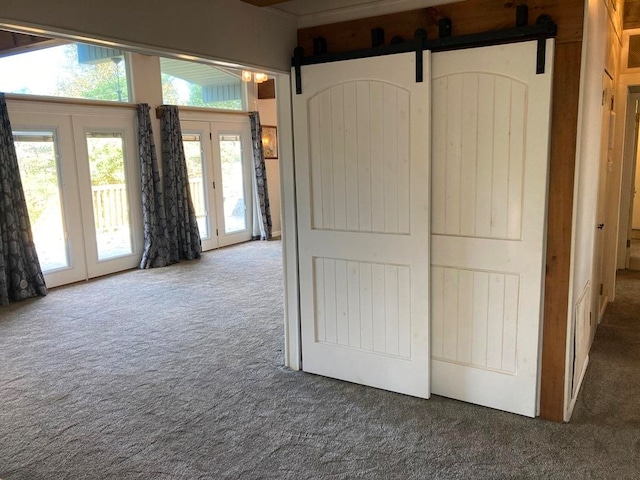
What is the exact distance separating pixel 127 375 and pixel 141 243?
3756mm

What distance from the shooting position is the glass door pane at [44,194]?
570cm

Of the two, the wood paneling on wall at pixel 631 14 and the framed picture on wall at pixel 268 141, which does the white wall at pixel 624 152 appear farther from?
the framed picture on wall at pixel 268 141

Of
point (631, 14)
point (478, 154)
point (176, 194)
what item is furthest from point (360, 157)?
point (176, 194)

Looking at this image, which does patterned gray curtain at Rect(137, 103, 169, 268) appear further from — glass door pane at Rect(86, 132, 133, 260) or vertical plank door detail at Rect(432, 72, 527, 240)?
vertical plank door detail at Rect(432, 72, 527, 240)

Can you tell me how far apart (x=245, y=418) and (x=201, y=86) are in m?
6.20

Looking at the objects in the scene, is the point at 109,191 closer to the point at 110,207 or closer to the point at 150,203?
the point at 110,207

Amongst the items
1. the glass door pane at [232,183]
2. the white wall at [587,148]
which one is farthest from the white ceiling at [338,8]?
the glass door pane at [232,183]

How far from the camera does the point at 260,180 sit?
8.69 m

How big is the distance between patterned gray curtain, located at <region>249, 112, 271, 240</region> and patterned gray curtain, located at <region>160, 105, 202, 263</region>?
5.06 feet

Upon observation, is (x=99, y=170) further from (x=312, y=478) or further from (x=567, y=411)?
(x=567, y=411)

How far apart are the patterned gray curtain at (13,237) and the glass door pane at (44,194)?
0.84ft

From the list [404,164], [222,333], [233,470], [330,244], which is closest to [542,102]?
[404,164]

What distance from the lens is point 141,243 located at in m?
7.03

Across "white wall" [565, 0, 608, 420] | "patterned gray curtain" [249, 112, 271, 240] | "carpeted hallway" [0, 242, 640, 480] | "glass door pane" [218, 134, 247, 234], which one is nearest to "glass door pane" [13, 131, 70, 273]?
"carpeted hallway" [0, 242, 640, 480]
